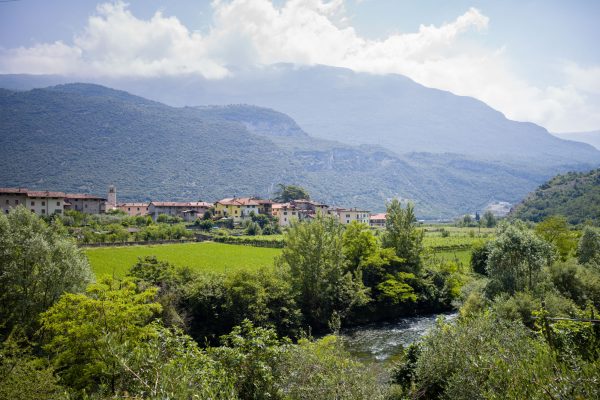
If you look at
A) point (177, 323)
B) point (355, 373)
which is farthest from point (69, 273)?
point (355, 373)

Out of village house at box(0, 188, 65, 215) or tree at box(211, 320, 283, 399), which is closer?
tree at box(211, 320, 283, 399)

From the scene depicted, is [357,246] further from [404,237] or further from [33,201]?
[33,201]

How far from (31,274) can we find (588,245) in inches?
1933

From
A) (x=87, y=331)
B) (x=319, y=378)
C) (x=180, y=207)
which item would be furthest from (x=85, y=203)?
(x=319, y=378)

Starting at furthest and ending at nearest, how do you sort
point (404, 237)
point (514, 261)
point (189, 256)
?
point (189, 256) < point (404, 237) < point (514, 261)

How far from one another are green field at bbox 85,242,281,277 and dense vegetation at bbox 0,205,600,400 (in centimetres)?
1019

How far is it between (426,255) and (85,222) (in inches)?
2752

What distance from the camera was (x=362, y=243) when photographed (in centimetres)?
4831

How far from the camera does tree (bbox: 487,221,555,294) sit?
3384 cm

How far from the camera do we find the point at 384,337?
36.1 metres

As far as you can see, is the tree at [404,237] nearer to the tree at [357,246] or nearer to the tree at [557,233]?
the tree at [357,246]

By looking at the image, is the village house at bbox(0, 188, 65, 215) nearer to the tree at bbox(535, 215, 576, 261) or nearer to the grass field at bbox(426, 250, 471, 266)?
the grass field at bbox(426, 250, 471, 266)

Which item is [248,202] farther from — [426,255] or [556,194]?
[556,194]

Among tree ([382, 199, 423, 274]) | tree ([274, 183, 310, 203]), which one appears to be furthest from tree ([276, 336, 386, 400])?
tree ([274, 183, 310, 203])
